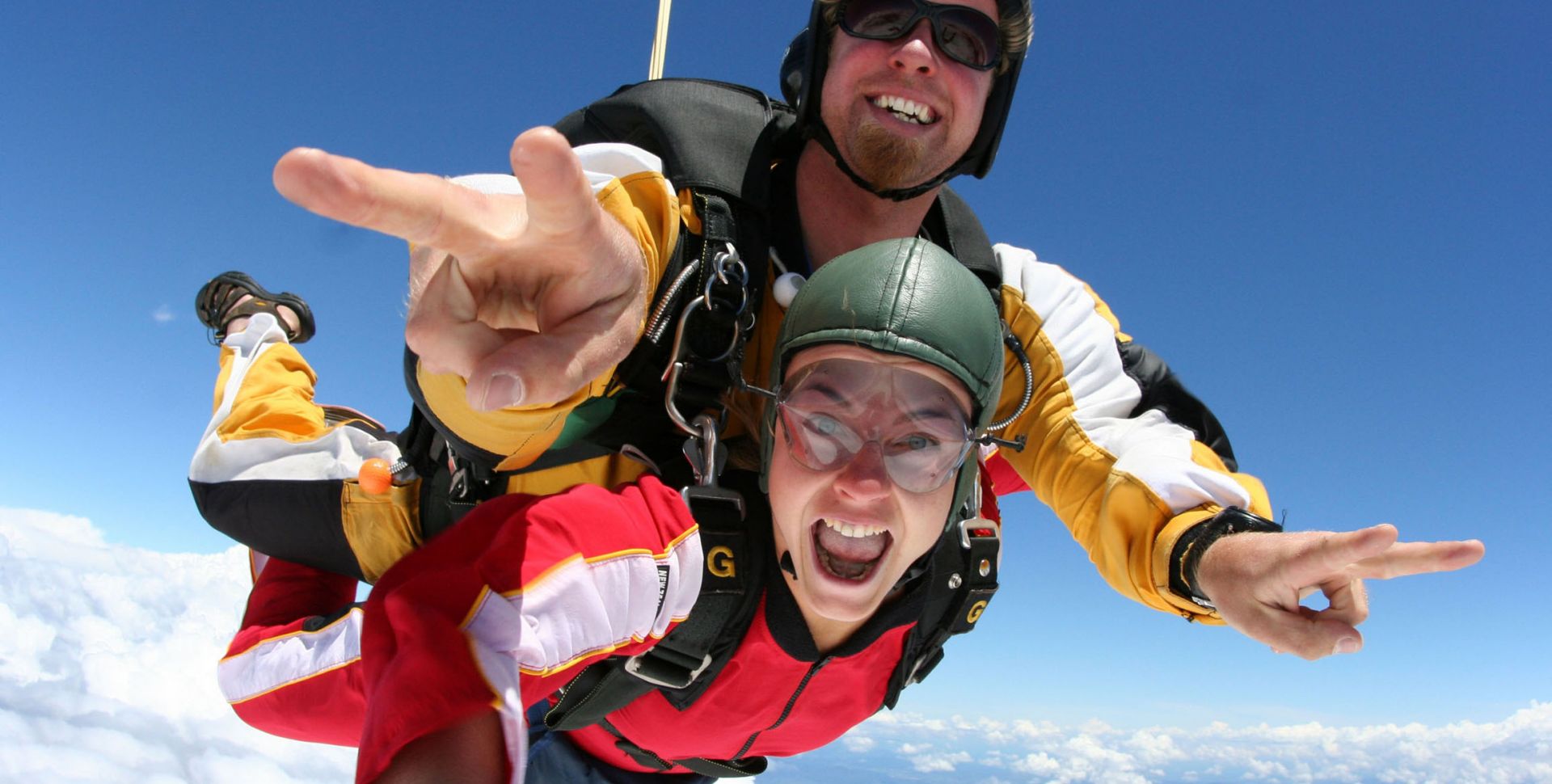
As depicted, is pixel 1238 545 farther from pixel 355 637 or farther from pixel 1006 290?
pixel 355 637

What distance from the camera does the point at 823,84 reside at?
282 cm

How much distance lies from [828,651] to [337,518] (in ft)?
5.16

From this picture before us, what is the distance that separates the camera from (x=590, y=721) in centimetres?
227

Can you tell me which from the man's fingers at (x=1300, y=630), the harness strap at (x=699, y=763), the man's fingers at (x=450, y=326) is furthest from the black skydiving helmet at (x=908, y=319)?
the harness strap at (x=699, y=763)

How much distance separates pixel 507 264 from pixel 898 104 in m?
1.71

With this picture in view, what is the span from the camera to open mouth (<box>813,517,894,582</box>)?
2.19m

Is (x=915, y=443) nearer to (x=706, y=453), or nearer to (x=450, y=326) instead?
(x=706, y=453)

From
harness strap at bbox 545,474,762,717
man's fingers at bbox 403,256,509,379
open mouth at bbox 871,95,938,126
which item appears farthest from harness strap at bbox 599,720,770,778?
open mouth at bbox 871,95,938,126

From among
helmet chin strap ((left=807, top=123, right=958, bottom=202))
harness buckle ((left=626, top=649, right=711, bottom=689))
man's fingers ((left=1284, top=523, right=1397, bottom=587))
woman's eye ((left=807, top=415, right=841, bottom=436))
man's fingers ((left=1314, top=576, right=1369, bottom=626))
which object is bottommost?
harness buckle ((left=626, top=649, right=711, bottom=689))

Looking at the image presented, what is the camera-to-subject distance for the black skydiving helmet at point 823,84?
276 cm

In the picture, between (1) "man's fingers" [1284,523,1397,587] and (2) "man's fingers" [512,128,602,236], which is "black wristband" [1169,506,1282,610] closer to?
(1) "man's fingers" [1284,523,1397,587]

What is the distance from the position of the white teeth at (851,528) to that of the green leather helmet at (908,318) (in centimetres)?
22

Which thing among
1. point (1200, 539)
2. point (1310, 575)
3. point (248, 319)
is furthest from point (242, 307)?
point (1310, 575)

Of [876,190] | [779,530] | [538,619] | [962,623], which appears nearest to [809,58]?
[876,190]
